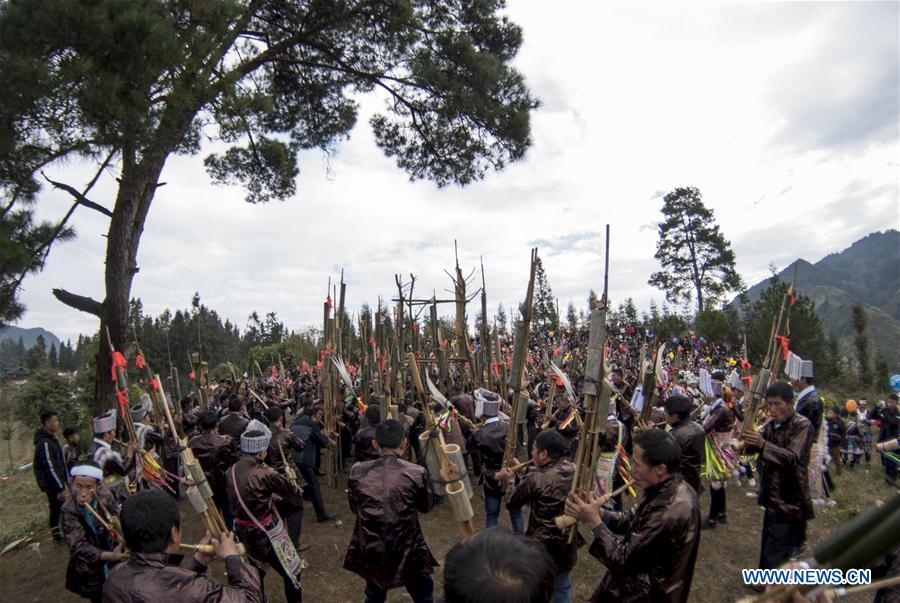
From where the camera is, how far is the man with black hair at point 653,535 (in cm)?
258

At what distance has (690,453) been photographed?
548cm

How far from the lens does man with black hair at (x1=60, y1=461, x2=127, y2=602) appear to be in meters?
3.73

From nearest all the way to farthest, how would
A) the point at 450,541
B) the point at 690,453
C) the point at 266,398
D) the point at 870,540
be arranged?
the point at 870,540
the point at 690,453
the point at 450,541
the point at 266,398


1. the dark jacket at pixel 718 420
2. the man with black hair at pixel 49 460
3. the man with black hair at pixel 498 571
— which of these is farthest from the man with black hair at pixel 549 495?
the man with black hair at pixel 49 460

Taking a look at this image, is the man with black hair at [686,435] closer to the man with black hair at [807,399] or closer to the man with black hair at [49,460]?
the man with black hair at [807,399]

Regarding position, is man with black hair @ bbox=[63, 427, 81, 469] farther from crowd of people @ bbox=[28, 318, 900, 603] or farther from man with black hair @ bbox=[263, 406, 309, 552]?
man with black hair @ bbox=[263, 406, 309, 552]

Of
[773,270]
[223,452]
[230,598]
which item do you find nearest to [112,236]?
[223,452]

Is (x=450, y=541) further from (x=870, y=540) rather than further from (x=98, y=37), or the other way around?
(x=98, y=37)

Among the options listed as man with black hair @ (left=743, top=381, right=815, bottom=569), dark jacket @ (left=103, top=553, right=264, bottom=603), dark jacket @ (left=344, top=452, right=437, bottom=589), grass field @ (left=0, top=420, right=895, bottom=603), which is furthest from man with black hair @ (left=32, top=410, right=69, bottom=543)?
man with black hair @ (left=743, top=381, right=815, bottom=569)

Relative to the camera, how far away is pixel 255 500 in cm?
443

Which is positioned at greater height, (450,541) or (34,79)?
(34,79)

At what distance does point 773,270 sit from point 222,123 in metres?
44.3

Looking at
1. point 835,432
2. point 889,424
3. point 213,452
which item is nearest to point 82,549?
point 213,452

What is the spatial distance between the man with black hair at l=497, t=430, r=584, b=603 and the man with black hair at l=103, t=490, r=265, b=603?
6.51 ft
